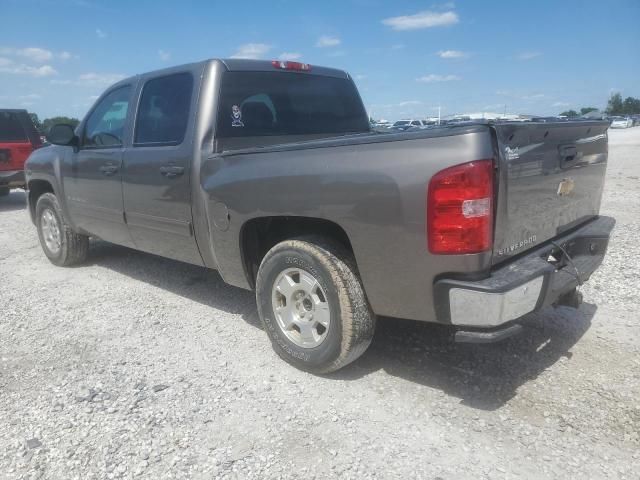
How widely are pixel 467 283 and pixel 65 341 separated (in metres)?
2.99

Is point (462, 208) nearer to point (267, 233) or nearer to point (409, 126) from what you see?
point (267, 233)

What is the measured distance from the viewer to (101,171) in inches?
178

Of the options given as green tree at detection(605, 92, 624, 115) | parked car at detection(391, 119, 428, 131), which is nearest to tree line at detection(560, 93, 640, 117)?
green tree at detection(605, 92, 624, 115)

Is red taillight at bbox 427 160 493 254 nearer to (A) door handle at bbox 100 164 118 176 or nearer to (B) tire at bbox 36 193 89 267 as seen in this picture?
(A) door handle at bbox 100 164 118 176

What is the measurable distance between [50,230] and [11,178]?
5.49m

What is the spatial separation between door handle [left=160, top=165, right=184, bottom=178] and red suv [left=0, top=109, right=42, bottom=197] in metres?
8.08

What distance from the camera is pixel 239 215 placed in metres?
3.24

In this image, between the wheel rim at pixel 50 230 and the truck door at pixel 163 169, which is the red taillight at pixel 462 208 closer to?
the truck door at pixel 163 169

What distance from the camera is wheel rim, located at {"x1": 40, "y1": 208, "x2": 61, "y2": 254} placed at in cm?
564

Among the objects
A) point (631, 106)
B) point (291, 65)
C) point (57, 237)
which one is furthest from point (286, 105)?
point (631, 106)

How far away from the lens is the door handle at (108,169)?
14.2ft

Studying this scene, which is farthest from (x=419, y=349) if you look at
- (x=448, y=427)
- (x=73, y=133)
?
(x=73, y=133)

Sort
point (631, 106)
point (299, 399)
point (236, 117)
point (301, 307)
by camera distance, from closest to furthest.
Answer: point (299, 399) → point (301, 307) → point (236, 117) → point (631, 106)

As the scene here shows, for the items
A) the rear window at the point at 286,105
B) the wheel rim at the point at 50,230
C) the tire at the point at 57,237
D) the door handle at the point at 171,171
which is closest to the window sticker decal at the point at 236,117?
the rear window at the point at 286,105
